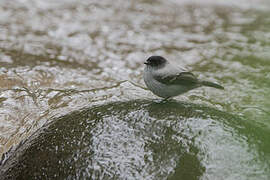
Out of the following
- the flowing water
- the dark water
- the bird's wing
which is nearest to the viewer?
the dark water

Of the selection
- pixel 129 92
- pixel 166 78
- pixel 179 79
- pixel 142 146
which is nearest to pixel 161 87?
pixel 166 78

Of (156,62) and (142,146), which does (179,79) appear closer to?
(156,62)

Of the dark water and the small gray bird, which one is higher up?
the small gray bird

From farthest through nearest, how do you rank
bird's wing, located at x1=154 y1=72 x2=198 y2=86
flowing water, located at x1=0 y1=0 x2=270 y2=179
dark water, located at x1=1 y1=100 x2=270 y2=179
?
1. bird's wing, located at x1=154 y1=72 x2=198 y2=86
2. flowing water, located at x1=0 y1=0 x2=270 y2=179
3. dark water, located at x1=1 y1=100 x2=270 y2=179

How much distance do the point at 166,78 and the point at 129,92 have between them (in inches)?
76.3

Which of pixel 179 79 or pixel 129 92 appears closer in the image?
pixel 179 79

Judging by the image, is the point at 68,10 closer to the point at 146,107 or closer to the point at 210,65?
the point at 210,65

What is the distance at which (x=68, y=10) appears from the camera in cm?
1068

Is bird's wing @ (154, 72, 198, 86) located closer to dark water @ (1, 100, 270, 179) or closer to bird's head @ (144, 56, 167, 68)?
bird's head @ (144, 56, 167, 68)

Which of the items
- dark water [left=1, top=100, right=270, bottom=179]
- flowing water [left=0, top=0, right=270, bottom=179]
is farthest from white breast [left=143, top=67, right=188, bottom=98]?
dark water [left=1, top=100, right=270, bottom=179]

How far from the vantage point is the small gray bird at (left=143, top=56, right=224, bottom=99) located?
4.23m

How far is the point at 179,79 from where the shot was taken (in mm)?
4266

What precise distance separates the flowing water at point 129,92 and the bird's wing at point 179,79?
0.24 metres

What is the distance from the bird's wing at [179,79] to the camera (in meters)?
4.22
